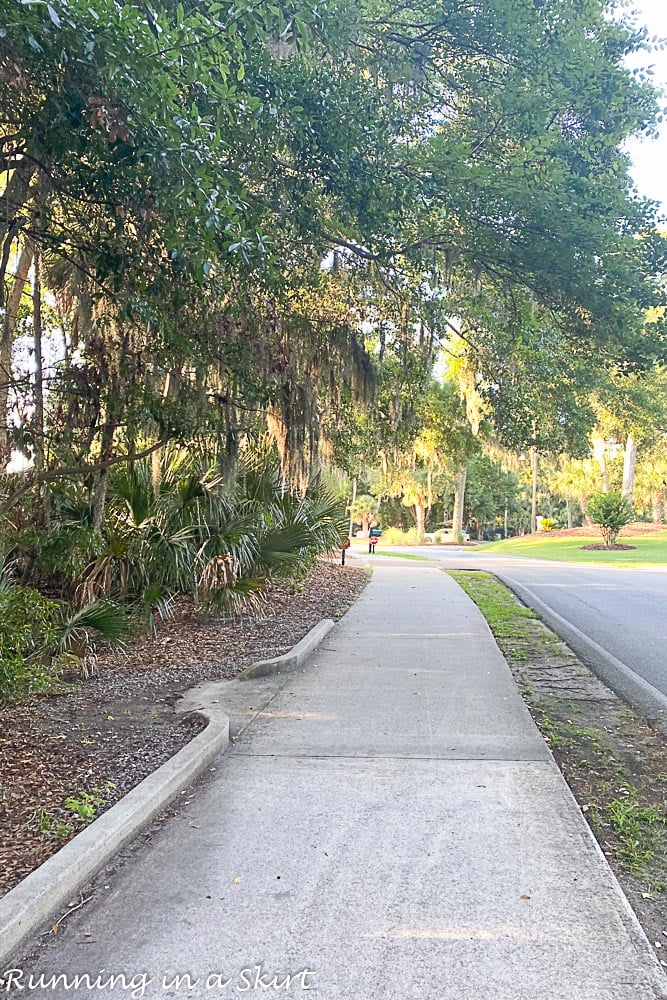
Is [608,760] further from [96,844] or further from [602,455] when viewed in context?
[602,455]

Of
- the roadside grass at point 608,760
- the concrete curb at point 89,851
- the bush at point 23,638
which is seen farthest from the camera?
the bush at point 23,638

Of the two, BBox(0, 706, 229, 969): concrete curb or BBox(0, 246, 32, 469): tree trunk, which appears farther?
BBox(0, 246, 32, 469): tree trunk

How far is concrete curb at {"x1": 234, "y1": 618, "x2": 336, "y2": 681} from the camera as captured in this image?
7561mm

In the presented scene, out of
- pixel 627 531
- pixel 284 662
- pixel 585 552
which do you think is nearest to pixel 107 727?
pixel 284 662

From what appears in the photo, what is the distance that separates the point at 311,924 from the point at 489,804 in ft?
5.28

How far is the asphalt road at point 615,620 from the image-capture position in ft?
25.5

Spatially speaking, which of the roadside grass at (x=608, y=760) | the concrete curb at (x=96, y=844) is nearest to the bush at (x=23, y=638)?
the concrete curb at (x=96, y=844)

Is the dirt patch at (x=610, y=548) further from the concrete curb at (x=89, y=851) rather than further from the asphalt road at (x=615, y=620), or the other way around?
the concrete curb at (x=89, y=851)

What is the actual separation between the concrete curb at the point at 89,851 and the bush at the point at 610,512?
32489 mm

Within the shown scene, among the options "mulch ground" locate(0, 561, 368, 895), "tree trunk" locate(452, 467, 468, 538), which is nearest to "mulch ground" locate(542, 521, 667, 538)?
"tree trunk" locate(452, 467, 468, 538)

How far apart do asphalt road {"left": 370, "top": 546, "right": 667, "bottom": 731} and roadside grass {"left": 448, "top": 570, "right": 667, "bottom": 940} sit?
0.27m

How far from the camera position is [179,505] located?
10.1 m

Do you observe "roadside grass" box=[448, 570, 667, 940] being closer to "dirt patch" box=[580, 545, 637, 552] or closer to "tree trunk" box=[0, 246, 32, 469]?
"tree trunk" box=[0, 246, 32, 469]

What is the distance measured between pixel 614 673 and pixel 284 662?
3511 mm
